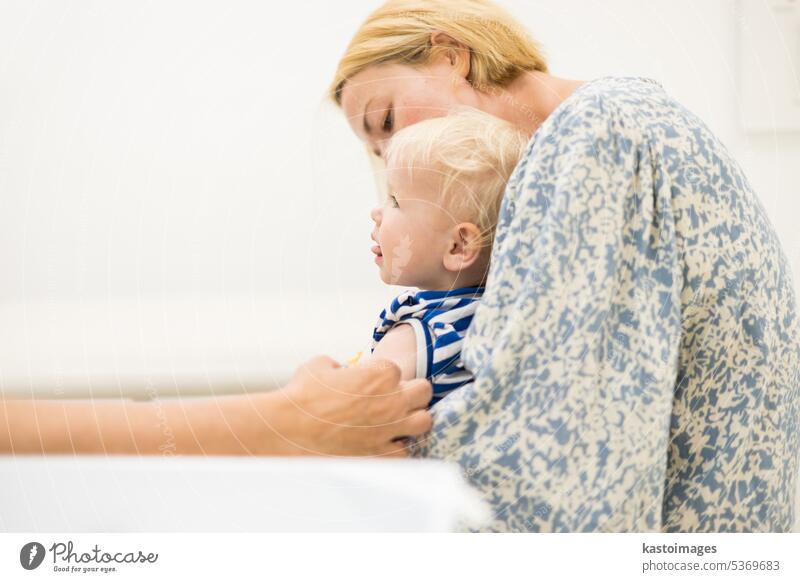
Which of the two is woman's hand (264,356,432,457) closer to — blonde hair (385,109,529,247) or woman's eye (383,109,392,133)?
blonde hair (385,109,529,247)

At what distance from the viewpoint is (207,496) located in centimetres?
75

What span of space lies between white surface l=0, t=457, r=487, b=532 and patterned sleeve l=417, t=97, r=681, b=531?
0.14m

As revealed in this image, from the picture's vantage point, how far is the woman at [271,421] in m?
0.65

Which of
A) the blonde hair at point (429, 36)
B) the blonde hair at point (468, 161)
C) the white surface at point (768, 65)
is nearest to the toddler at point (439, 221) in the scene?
the blonde hair at point (468, 161)

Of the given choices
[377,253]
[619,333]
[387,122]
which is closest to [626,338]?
[619,333]

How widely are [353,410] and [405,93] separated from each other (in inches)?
12.9

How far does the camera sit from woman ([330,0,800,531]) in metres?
0.58

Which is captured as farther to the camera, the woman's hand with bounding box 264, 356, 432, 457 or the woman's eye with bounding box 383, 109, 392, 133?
the woman's eye with bounding box 383, 109, 392, 133

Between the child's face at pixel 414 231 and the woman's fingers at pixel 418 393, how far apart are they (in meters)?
0.12

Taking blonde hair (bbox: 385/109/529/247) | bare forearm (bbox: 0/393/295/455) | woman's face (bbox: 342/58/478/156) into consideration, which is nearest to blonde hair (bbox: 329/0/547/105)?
woman's face (bbox: 342/58/478/156)

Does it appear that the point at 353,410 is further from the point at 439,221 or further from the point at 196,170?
the point at 196,170

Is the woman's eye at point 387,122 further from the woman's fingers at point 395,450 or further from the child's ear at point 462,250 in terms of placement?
the woman's fingers at point 395,450

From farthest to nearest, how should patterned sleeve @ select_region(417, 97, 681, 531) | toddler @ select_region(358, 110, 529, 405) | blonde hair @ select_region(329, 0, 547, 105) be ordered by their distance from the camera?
blonde hair @ select_region(329, 0, 547, 105) < toddler @ select_region(358, 110, 529, 405) < patterned sleeve @ select_region(417, 97, 681, 531)

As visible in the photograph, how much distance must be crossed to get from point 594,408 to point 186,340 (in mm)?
393
